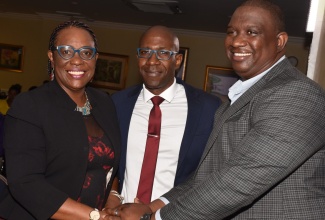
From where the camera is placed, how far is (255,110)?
4.98 feet

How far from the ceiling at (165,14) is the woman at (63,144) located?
4.65m

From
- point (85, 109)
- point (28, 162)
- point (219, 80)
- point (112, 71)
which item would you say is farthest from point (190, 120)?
point (112, 71)

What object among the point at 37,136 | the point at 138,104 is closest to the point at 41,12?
the point at 138,104

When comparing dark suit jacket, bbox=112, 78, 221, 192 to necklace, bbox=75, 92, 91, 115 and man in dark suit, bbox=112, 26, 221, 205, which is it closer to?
man in dark suit, bbox=112, 26, 221, 205

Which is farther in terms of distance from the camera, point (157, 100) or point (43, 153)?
point (157, 100)

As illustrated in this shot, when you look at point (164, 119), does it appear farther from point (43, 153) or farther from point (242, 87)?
point (43, 153)

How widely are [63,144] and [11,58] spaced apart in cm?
921

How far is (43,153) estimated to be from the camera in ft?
5.87

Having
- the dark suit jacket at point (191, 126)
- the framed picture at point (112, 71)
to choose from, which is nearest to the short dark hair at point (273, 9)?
the dark suit jacket at point (191, 126)

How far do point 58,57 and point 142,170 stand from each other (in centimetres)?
76

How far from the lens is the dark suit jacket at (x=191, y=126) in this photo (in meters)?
2.32

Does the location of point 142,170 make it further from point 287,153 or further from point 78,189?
point 287,153

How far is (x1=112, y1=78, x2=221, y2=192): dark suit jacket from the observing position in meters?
2.32

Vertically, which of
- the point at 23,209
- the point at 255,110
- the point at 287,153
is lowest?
the point at 23,209
